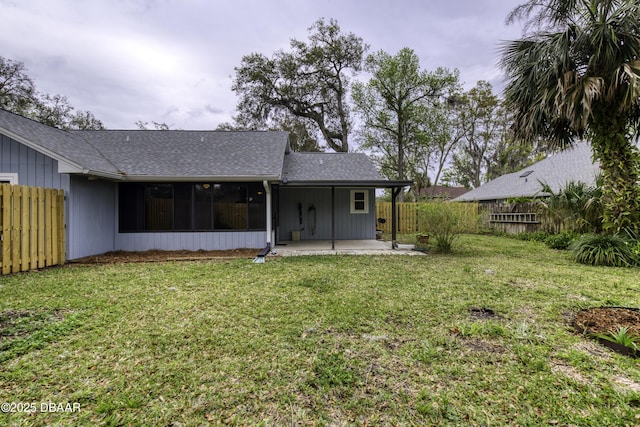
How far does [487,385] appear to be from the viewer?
224 centimetres

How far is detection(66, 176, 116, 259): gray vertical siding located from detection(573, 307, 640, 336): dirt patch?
9.52 m

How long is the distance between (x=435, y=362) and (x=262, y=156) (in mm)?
8273

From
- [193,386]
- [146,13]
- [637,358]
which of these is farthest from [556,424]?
[146,13]

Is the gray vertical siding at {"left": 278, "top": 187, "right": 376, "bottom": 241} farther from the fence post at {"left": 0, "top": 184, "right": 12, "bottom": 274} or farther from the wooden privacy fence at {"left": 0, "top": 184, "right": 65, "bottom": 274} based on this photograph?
the fence post at {"left": 0, "top": 184, "right": 12, "bottom": 274}

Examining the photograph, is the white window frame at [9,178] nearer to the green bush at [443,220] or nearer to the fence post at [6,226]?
the fence post at [6,226]

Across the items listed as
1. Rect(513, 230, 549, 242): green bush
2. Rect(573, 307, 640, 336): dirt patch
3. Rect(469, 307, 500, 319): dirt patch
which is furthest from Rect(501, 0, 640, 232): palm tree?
Rect(469, 307, 500, 319): dirt patch

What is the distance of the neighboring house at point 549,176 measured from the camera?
12.8 meters

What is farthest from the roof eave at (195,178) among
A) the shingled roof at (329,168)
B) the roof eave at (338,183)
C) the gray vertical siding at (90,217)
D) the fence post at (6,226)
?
the fence post at (6,226)

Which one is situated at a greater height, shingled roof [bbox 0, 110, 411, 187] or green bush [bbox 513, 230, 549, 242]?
shingled roof [bbox 0, 110, 411, 187]

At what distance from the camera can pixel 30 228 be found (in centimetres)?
600

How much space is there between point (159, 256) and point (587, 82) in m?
11.0

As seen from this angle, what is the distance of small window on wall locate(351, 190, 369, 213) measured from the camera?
1154 cm

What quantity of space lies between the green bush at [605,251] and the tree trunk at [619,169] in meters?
0.55

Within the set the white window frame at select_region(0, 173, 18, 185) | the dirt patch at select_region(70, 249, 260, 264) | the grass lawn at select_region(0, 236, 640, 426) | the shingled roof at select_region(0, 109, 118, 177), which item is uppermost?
the shingled roof at select_region(0, 109, 118, 177)
